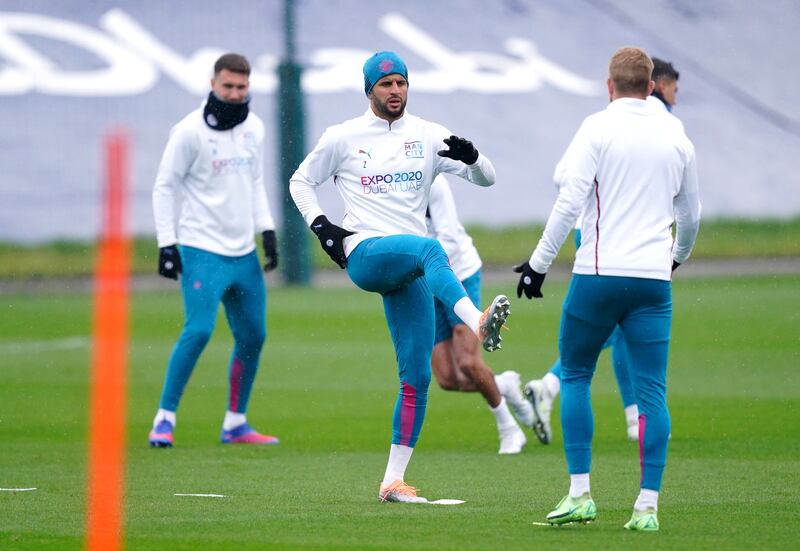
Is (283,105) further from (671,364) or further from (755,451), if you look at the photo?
(755,451)

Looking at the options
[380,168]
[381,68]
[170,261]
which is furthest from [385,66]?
[170,261]

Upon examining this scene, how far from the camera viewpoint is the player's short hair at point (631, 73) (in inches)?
267

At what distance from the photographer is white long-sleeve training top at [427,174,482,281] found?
9.94m

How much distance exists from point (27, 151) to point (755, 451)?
2788cm

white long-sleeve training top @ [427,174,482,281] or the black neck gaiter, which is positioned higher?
the black neck gaiter

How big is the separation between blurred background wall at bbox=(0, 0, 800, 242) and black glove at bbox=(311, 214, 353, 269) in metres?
24.4

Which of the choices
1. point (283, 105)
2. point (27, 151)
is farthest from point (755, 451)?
point (27, 151)

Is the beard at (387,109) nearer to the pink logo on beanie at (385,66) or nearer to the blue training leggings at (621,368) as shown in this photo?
the pink logo on beanie at (385,66)

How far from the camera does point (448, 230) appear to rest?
32.7ft

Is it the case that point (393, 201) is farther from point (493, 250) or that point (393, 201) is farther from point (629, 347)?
point (493, 250)

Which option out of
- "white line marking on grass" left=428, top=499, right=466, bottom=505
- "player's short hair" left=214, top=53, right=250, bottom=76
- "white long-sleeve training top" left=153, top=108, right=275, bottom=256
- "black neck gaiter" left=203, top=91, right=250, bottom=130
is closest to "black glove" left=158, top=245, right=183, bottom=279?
"white long-sleeve training top" left=153, top=108, right=275, bottom=256

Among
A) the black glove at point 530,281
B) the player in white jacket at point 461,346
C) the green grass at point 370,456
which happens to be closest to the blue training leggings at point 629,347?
the black glove at point 530,281

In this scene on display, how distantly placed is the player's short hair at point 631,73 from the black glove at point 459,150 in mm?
1051

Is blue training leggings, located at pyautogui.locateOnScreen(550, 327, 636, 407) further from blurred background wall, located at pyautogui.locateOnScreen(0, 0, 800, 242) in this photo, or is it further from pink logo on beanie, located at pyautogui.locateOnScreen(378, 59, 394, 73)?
blurred background wall, located at pyautogui.locateOnScreen(0, 0, 800, 242)
